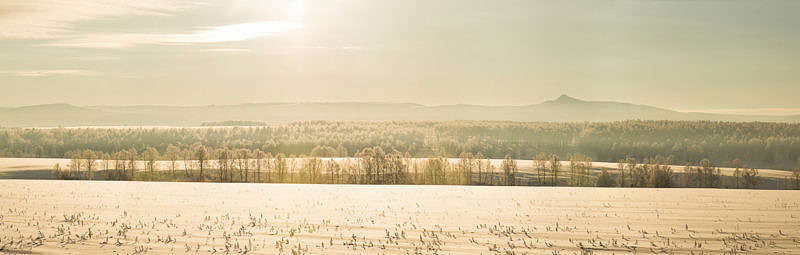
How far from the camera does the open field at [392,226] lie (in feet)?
73.8

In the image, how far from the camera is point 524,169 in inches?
6526

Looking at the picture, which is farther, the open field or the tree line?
the tree line

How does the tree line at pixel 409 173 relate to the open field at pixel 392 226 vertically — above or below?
below

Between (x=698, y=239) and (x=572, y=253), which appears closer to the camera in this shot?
(x=572, y=253)

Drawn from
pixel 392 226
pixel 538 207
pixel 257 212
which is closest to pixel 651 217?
pixel 538 207

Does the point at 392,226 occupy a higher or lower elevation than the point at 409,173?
higher

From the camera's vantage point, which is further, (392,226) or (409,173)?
(409,173)

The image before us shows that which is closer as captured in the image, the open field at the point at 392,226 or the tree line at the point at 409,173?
the open field at the point at 392,226

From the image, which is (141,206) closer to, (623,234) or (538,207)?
(538,207)

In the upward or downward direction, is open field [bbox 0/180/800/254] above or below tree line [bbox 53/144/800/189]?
above

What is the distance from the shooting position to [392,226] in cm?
2764

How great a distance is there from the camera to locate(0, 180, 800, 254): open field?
22484mm

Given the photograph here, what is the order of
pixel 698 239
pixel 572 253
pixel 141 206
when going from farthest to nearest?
pixel 141 206, pixel 698 239, pixel 572 253

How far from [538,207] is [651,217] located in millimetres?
7197
